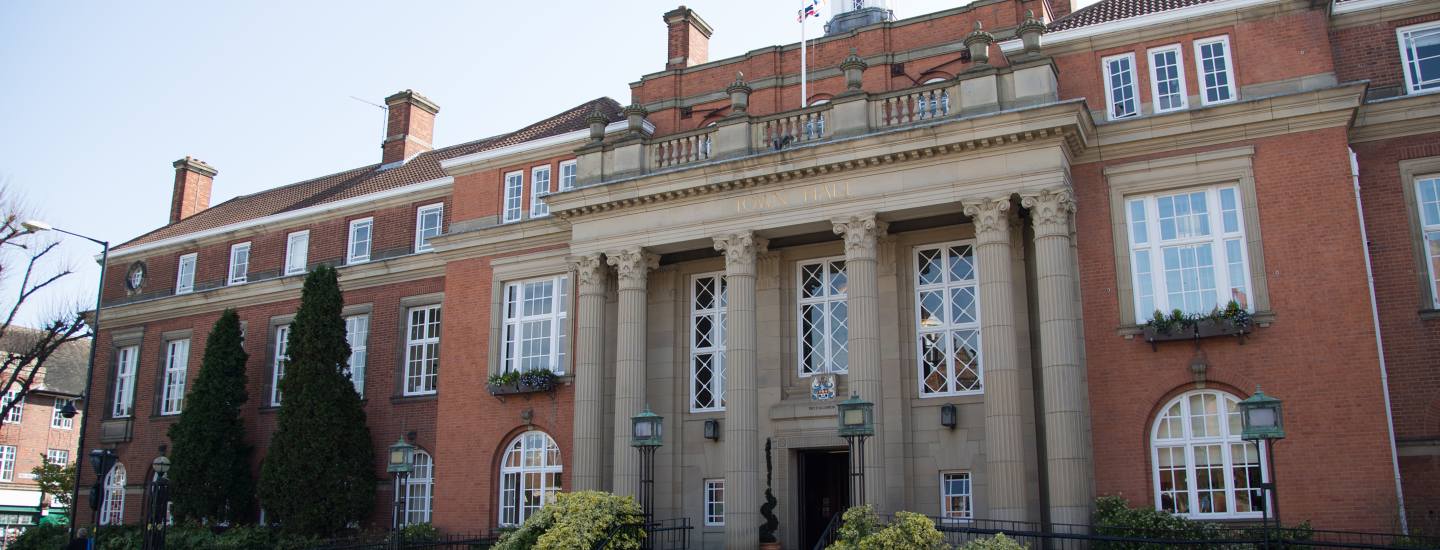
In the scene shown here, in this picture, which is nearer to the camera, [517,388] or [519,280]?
[517,388]

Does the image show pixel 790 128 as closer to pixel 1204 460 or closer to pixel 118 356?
pixel 1204 460

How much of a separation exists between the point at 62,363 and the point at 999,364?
55.6 metres

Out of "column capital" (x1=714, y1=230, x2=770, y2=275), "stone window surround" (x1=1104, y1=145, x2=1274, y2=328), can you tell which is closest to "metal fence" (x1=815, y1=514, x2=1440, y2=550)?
"stone window surround" (x1=1104, y1=145, x2=1274, y2=328)

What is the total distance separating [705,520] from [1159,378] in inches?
383

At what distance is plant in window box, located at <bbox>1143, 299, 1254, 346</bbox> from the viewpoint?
19422 mm

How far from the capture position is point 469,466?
88.7ft

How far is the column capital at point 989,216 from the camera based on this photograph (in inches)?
813

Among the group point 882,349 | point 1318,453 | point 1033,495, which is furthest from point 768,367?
point 1318,453

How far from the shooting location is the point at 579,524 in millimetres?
19953

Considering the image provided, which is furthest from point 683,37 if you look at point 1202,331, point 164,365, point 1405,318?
point 164,365

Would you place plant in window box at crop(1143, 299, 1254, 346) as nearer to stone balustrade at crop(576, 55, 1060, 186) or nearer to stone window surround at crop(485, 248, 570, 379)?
stone balustrade at crop(576, 55, 1060, 186)

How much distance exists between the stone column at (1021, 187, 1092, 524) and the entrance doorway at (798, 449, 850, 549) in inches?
186

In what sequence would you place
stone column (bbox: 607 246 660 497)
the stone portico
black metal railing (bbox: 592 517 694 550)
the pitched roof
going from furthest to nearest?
the pitched roof < stone column (bbox: 607 246 660 497) < black metal railing (bbox: 592 517 694 550) < the stone portico

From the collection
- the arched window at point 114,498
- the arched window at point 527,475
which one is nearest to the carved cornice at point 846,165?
the arched window at point 527,475
